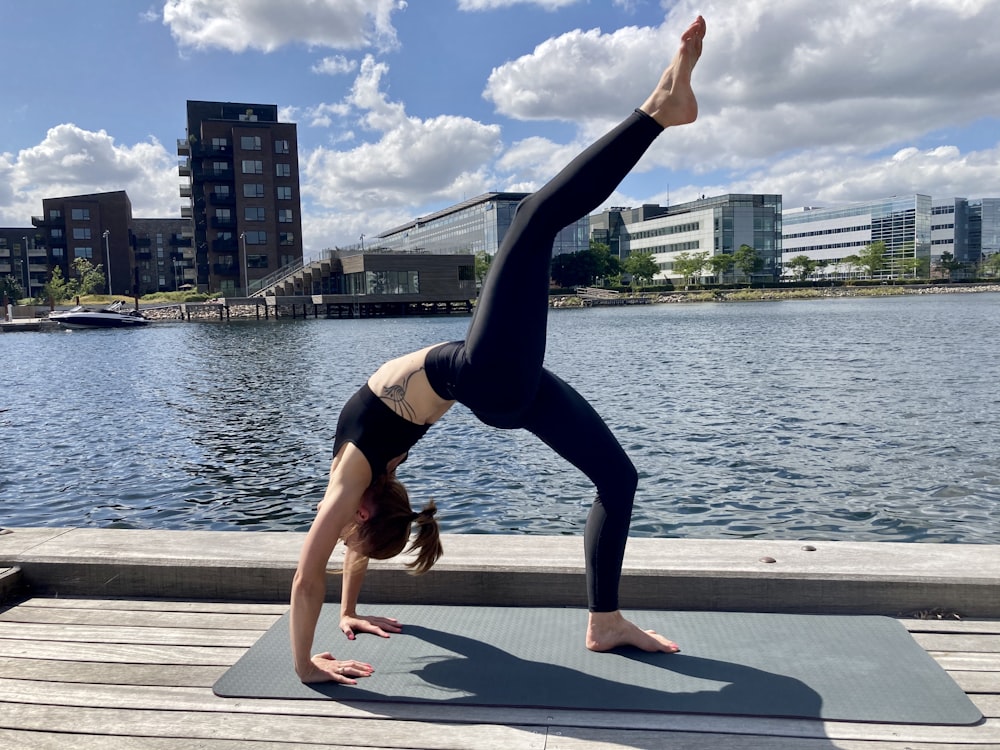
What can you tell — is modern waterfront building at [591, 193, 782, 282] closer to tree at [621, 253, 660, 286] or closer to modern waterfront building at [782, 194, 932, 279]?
modern waterfront building at [782, 194, 932, 279]

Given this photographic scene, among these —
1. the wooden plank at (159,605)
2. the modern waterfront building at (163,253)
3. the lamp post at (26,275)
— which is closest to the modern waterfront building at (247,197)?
the modern waterfront building at (163,253)

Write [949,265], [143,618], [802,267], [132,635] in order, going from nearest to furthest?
[132,635] → [143,618] → [949,265] → [802,267]

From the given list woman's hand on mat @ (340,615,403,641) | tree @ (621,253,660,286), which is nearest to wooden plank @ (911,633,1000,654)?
woman's hand on mat @ (340,615,403,641)

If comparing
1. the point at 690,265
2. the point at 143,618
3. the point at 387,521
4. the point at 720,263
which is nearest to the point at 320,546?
the point at 387,521

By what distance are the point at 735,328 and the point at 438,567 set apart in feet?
144

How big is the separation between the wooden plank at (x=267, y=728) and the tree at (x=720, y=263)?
115m

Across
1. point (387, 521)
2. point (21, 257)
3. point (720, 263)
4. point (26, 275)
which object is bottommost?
point (387, 521)

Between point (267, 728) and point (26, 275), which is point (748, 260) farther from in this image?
point (267, 728)

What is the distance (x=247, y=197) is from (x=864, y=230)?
329 ft

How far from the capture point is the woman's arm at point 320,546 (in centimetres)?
267

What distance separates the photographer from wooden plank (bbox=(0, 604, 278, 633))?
3.33 m

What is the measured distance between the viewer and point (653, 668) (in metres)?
2.85

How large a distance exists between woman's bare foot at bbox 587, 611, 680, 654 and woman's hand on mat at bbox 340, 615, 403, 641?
808mm

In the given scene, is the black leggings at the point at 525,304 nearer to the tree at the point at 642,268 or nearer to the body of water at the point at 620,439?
the body of water at the point at 620,439
